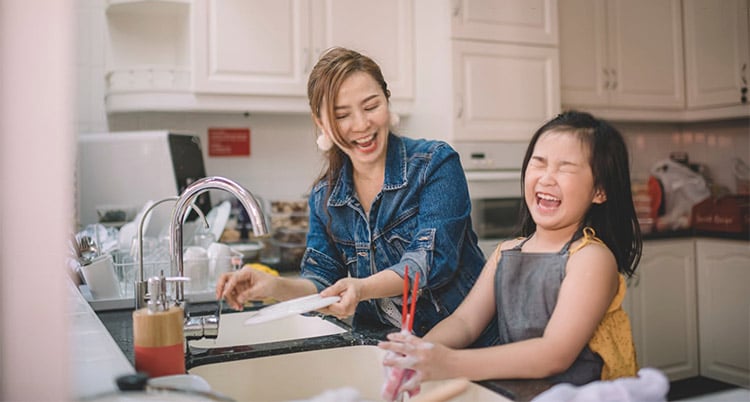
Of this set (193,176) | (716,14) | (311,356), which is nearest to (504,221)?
(716,14)

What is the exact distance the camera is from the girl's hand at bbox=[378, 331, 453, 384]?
631mm

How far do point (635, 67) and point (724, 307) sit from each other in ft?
3.34

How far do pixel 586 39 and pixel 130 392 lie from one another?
7.57 feet

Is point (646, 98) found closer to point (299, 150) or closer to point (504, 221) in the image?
point (504, 221)

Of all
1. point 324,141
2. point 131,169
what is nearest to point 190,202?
point 324,141

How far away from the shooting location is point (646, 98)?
265 centimetres

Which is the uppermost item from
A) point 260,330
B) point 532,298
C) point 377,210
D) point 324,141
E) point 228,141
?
point 228,141

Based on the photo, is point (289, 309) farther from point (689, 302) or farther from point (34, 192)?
point (689, 302)

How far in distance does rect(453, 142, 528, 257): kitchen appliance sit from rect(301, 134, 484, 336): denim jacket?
1.11m

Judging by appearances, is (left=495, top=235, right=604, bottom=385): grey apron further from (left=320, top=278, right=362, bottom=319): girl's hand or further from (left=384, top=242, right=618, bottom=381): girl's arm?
(left=320, top=278, right=362, bottom=319): girl's hand

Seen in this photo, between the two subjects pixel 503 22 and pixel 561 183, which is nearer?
pixel 561 183

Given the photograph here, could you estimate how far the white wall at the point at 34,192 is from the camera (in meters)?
0.41

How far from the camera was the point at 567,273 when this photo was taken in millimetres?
742

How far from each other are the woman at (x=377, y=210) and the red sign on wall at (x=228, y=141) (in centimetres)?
130
